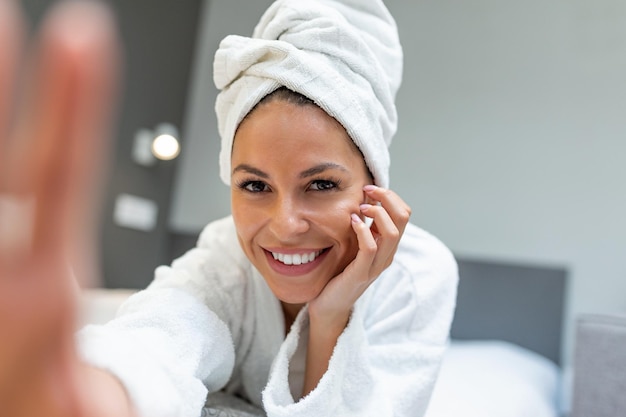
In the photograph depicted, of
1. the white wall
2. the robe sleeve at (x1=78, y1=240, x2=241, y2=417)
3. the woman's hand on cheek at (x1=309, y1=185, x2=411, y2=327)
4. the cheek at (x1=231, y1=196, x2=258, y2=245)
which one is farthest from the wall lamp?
the woman's hand on cheek at (x1=309, y1=185, x2=411, y2=327)

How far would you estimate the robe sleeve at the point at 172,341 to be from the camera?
582mm

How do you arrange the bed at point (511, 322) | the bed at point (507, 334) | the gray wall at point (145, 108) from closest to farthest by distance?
the bed at point (507, 334)
the bed at point (511, 322)
the gray wall at point (145, 108)

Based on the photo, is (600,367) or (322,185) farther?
(600,367)

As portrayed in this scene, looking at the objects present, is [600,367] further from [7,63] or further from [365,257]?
[7,63]

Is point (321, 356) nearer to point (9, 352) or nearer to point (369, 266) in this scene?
point (369, 266)

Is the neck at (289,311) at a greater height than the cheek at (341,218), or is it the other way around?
the cheek at (341,218)

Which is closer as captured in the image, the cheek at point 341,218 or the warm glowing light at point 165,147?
the cheek at point 341,218

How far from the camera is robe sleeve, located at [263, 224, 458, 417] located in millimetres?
813

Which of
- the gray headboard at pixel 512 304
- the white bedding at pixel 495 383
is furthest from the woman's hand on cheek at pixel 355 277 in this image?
the gray headboard at pixel 512 304

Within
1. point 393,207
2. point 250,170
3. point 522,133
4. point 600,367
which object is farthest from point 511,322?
point 250,170

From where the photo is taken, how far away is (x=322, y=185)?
2.83 ft

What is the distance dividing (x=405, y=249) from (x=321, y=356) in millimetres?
302

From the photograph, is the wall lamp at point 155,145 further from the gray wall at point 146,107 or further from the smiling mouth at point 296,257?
the smiling mouth at point 296,257

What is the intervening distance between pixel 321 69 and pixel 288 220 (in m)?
0.22
